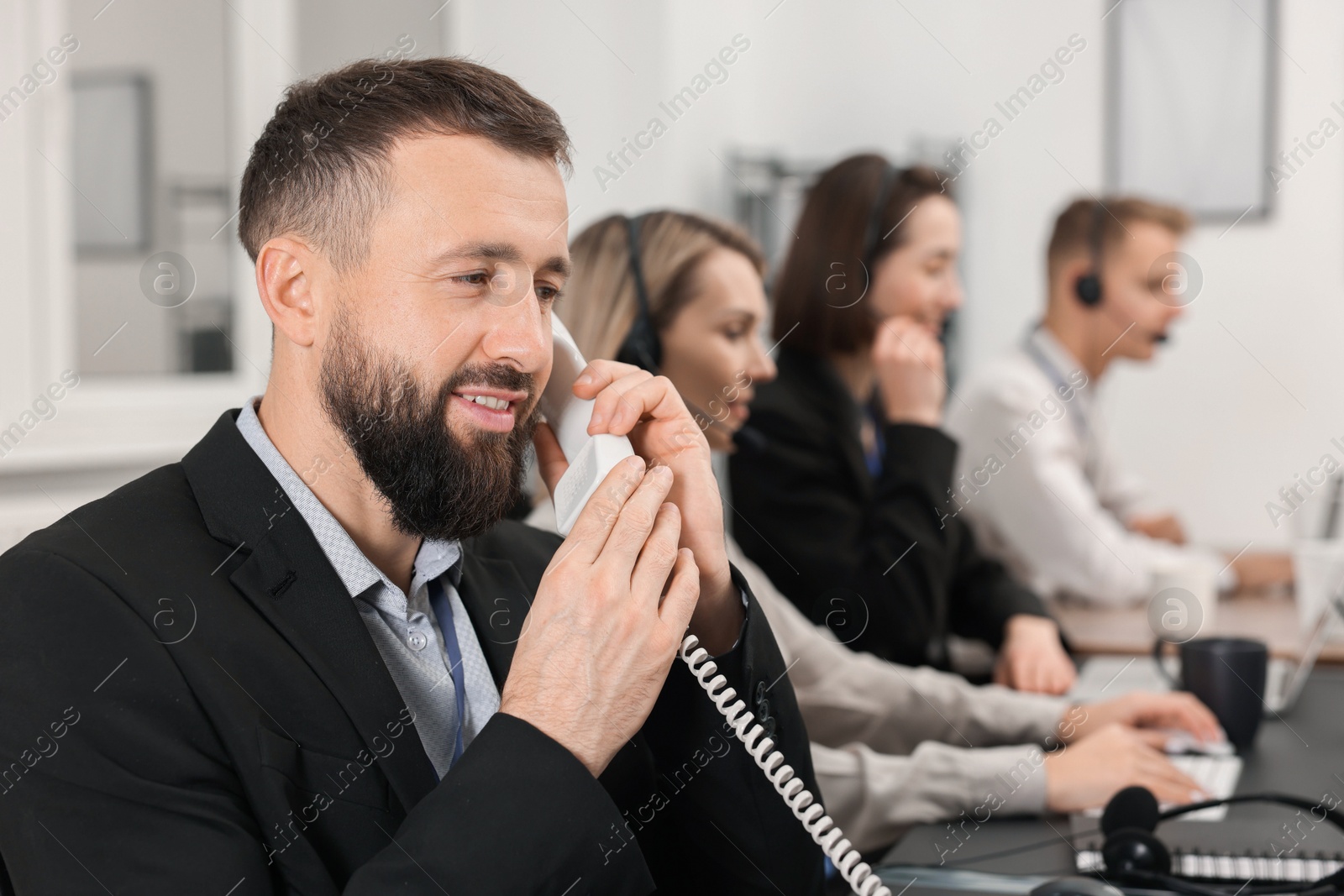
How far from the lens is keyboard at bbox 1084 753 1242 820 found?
4.04 ft

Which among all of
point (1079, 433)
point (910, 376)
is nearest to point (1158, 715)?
point (910, 376)

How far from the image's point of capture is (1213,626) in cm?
207

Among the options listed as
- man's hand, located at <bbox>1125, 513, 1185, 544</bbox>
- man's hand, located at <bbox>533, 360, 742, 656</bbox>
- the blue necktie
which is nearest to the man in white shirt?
man's hand, located at <bbox>1125, 513, 1185, 544</bbox>

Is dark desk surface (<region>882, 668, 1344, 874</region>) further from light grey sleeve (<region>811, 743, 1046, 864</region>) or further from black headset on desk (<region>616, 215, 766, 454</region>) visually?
black headset on desk (<region>616, 215, 766, 454</region>)

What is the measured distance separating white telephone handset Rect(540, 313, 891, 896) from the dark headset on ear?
0.45 meters

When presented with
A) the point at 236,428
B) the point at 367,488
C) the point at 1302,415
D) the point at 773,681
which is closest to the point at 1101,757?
the point at 773,681

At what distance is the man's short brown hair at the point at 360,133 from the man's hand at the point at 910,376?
1.23 metres

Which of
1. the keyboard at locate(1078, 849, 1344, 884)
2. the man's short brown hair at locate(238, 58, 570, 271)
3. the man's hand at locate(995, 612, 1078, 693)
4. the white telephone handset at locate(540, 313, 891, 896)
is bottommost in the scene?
the man's hand at locate(995, 612, 1078, 693)

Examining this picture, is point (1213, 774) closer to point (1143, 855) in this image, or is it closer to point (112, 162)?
point (1143, 855)

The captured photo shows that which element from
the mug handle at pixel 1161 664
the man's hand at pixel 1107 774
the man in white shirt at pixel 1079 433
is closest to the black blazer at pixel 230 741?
the man's hand at pixel 1107 774

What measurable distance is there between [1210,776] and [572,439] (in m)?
0.89

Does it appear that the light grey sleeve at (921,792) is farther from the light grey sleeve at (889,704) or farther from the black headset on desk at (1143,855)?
the light grey sleeve at (889,704)

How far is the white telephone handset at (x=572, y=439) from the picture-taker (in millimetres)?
939

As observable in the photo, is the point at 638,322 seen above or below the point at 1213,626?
above
